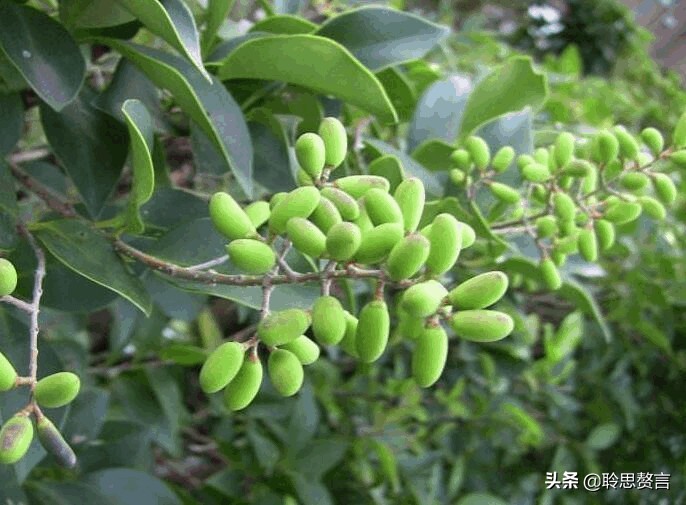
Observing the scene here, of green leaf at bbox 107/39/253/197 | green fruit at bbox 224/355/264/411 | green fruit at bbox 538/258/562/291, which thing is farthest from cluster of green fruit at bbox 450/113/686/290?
green fruit at bbox 224/355/264/411

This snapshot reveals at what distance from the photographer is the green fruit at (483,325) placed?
362 mm

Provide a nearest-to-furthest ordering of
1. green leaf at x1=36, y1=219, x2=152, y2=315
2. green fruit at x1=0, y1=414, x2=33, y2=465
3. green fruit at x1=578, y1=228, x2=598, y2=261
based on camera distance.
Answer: green fruit at x1=0, y1=414, x2=33, y2=465 < green leaf at x1=36, y1=219, x2=152, y2=315 < green fruit at x1=578, y1=228, x2=598, y2=261

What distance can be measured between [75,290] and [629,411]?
103 cm

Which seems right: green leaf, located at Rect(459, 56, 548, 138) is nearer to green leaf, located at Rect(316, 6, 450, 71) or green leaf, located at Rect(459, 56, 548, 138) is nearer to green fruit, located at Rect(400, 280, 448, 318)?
green leaf, located at Rect(316, 6, 450, 71)

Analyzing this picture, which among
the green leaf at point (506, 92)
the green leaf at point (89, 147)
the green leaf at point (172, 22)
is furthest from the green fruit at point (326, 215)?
the green leaf at point (506, 92)

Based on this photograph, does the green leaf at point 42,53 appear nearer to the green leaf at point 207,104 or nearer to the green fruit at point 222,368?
the green leaf at point 207,104

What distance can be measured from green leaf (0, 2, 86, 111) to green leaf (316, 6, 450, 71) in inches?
6.7

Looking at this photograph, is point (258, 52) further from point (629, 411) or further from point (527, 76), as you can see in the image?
point (629, 411)

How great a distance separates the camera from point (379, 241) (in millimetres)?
354

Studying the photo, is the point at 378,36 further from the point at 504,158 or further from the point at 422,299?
the point at 422,299

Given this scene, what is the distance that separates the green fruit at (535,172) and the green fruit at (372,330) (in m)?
0.25

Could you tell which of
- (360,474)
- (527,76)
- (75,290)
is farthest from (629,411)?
(75,290)

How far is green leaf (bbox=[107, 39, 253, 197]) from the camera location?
0.51 m

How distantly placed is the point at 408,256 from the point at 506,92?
0.41 meters
